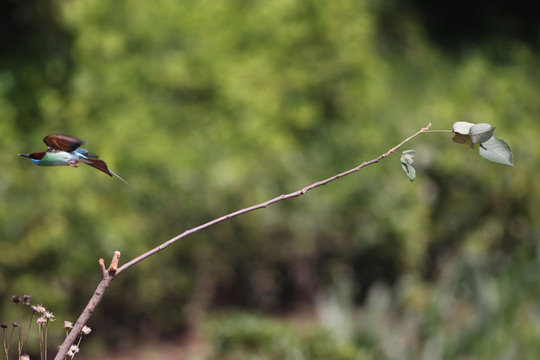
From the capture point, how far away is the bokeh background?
4.54 meters

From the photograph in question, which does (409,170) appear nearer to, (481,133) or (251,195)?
(481,133)

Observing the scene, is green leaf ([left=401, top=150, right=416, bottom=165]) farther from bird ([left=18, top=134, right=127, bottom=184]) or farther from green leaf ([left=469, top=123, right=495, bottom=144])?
bird ([left=18, top=134, right=127, bottom=184])

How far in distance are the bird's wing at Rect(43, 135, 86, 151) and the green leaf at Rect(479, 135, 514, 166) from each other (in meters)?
0.42

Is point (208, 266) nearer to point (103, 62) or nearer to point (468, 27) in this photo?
point (103, 62)

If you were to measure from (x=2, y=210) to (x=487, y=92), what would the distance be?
6.69 metres

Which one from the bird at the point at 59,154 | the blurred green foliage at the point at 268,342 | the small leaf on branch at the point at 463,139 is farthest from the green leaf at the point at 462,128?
the blurred green foliage at the point at 268,342

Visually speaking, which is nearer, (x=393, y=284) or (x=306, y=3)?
(x=393, y=284)

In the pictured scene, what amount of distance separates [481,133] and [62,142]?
1.45ft

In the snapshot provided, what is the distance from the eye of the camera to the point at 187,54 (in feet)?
22.6

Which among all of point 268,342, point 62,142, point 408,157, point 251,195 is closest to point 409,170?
point 408,157

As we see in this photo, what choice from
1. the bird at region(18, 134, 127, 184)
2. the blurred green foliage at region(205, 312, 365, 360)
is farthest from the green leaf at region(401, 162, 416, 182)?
the blurred green foliage at region(205, 312, 365, 360)

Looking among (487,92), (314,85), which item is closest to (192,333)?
(314,85)

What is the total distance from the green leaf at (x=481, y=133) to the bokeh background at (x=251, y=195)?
310cm

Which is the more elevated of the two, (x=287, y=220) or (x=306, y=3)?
(x=306, y=3)
